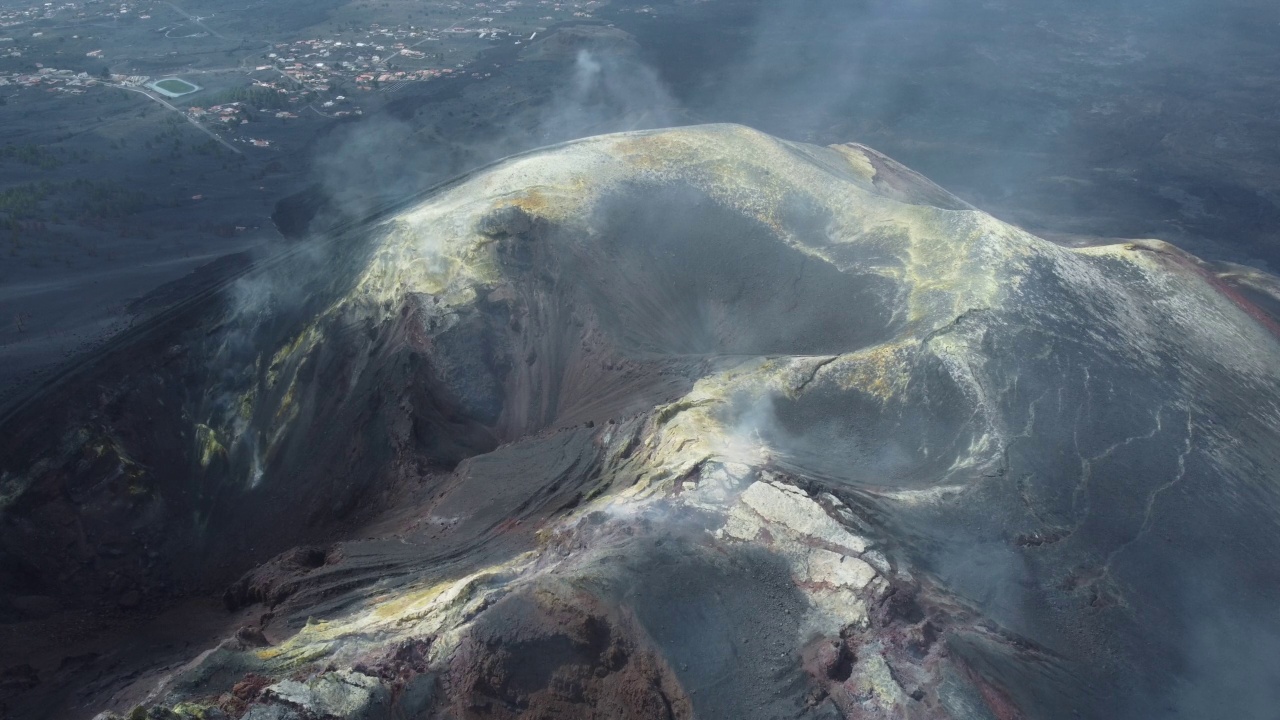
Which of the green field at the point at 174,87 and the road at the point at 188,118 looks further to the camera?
the green field at the point at 174,87

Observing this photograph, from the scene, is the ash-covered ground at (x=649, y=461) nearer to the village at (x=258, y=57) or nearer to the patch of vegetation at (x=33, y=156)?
the patch of vegetation at (x=33, y=156)

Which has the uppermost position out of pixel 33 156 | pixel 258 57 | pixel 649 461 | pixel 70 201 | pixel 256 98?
pixel 258 57

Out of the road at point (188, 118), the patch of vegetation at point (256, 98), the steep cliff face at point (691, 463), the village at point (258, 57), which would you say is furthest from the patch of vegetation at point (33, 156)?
the steep cliff face at point (691, 463)

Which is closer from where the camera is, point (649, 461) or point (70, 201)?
point (649, 461)

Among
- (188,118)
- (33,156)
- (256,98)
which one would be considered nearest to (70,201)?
(33,156)

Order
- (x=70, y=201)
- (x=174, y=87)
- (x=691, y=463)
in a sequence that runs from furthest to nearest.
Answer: (x=174, y=87)
(x=70, y=201)
(x=691, y=463)

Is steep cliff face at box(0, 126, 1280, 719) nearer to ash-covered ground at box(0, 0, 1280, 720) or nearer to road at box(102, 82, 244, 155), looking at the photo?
ash-covered ground at box(0, 0, 1280, 720)

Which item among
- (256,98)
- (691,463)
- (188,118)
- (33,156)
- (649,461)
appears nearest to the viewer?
(691,463)

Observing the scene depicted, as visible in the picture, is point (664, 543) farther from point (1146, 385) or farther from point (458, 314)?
point (1146, 385)

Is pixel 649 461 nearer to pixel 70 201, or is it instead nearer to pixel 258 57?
pixel 70 201
